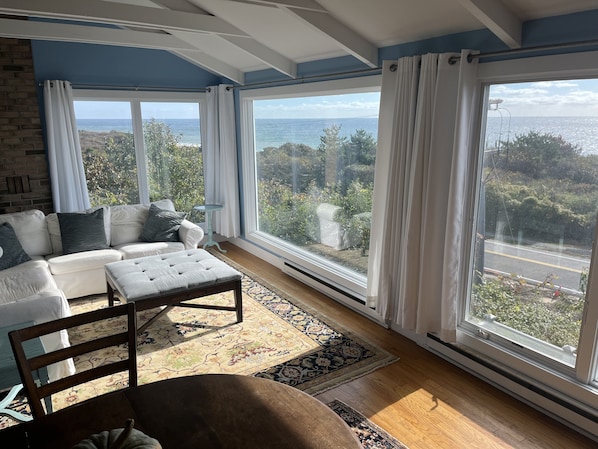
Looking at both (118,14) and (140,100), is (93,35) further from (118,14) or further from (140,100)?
(140,100)

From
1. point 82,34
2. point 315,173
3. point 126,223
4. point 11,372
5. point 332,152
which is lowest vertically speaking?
point 11,372

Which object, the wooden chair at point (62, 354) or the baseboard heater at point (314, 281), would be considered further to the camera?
the baseboard heater at point (314, 281)

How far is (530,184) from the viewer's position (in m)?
2.75

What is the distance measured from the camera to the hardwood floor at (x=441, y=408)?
2.46m

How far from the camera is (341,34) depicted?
3.29 metres

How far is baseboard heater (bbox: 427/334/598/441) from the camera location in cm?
248

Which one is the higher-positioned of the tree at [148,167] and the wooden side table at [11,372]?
the tree at [148,167]

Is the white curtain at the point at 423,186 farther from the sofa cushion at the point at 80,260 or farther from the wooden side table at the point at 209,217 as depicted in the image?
the wooden side table at the point at 209,217

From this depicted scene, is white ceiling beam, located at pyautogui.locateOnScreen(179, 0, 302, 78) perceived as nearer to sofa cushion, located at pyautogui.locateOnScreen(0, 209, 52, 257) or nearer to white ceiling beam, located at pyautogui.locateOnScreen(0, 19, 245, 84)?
white ceiling beam, located at pyautogui.locateOnScreen(0, 19, 245, 84)

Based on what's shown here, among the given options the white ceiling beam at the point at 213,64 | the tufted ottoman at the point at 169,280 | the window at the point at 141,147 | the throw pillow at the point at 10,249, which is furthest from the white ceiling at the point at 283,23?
the tufted ottoman at the point at 169,280

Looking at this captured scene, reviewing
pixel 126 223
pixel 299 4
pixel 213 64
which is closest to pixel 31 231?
pixel 126 223

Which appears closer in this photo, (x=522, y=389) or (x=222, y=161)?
(x=522, y=389)

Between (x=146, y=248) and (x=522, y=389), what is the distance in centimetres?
351

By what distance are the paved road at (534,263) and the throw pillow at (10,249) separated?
12.9ft
